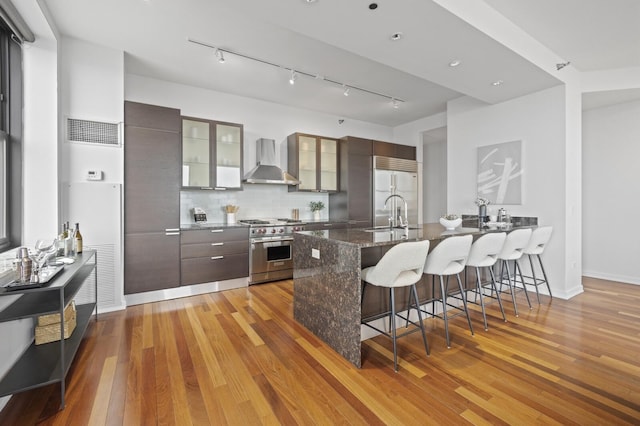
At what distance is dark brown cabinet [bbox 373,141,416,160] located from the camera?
19.0ft

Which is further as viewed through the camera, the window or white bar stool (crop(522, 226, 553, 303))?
white bar stool (crop(522, 226, 553, 303))

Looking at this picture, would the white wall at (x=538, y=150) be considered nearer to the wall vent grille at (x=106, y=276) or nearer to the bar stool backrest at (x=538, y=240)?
the bar stool backrest at (x=538, y=240)

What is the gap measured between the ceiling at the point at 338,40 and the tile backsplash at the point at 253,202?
165 centimetres

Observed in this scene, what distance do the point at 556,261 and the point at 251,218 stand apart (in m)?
4.44

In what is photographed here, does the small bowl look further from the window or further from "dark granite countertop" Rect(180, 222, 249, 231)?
the window

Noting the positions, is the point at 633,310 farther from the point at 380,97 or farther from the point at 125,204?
the point at 125,204

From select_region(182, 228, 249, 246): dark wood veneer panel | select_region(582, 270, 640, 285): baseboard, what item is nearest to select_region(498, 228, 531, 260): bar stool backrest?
select_region(582, 270, 640, 285): baseboard

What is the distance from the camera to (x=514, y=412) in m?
1.69

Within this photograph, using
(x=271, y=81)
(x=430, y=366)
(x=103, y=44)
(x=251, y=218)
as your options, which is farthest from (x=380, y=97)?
(x=430, y=366)

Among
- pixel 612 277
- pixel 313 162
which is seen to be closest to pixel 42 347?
pixel 313 162

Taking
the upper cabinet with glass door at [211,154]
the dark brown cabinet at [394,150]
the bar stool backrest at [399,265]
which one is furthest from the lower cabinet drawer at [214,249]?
the dark brown cabinet at [394,150]

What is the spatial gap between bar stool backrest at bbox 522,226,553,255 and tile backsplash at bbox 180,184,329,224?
3.41 m

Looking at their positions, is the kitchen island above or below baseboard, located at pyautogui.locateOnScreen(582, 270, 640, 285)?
above

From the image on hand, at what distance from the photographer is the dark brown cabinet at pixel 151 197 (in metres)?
3.46
